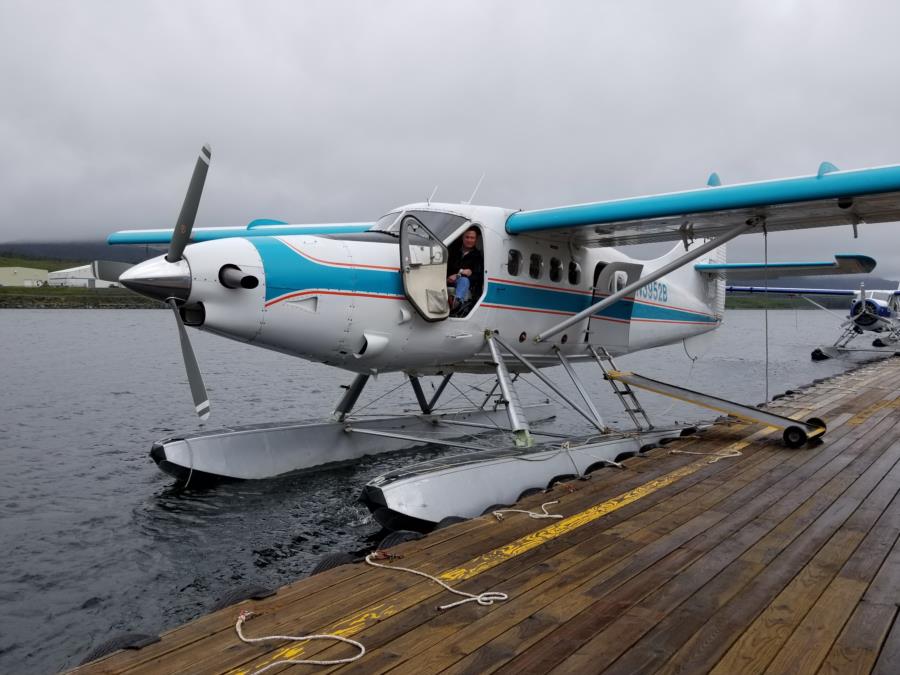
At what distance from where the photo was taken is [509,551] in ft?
13.4

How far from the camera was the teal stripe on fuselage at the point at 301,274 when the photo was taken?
20.4 feet

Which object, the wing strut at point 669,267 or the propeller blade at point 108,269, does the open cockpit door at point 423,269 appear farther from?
the propeller blade at point 108,269

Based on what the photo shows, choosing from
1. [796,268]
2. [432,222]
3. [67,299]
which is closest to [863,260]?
[796,268]

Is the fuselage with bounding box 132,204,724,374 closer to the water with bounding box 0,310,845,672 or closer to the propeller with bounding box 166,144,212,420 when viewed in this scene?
the propeller with bounding box 166,144,212,420

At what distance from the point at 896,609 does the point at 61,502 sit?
871 cm

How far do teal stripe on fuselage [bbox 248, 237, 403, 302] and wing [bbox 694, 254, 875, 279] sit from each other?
233 inches

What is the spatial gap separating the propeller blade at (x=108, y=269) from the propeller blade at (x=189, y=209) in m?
0.56

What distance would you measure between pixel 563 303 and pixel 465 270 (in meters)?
1.90

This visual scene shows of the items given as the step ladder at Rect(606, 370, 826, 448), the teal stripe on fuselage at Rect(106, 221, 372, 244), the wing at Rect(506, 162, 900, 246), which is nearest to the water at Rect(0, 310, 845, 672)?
the teal stripe on fuselage at Rect(106, 221, 372, 244)

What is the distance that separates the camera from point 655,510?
5.05 metres

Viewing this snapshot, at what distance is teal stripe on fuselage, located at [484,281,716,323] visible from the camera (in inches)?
325

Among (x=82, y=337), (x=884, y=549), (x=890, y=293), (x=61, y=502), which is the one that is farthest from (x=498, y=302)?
(x=890, y=293)

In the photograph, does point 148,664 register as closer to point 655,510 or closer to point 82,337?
point 655,510

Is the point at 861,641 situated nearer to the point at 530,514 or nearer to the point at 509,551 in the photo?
the point at 509,551
